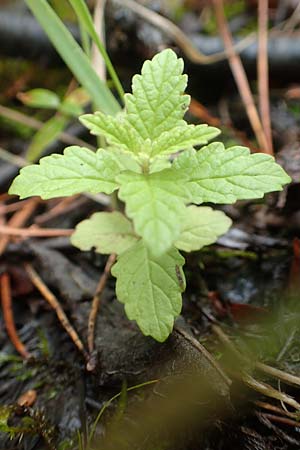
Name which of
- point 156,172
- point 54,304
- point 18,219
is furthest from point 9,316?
point 156,172

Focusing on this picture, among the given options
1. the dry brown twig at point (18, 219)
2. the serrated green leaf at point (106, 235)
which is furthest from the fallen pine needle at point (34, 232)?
the serrated green leaf at point (106, 235)

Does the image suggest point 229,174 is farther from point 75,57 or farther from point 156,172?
point 75,57

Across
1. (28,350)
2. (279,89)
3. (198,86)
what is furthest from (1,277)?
(279,89)

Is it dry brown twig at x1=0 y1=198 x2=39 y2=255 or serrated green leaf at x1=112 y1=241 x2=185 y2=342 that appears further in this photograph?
dry brown twig at x1=0 y1=198 x2=39 y2=255

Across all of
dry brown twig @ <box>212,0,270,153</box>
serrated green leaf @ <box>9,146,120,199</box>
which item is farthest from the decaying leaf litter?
serrated green leaf @ <box>9,146,120,199</box>

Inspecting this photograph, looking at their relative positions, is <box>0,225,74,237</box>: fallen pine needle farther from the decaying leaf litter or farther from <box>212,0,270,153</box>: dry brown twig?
<box>212,0,270,153</box>: dry brown twig

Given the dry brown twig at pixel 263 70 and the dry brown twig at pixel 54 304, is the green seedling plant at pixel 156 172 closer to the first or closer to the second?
the dry brown twig at pixel 54 304
